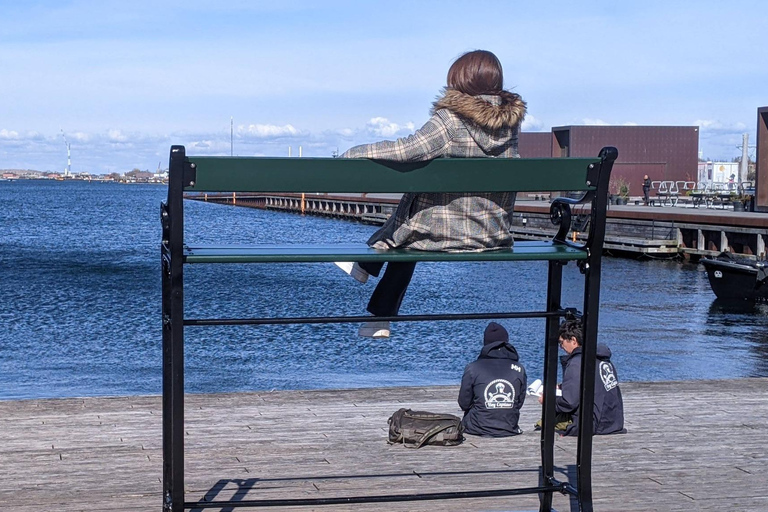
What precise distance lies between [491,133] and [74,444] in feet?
8.64

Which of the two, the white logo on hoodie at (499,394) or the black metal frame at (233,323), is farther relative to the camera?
the white logo on hoodie at (499,394)

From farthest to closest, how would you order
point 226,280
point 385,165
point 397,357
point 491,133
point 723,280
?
1. point 226,280
2. point 723,280
3. point 397,357
4. point 491,133
5. point 385,165

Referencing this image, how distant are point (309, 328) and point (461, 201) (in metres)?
16.9

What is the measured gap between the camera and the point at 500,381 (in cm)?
552

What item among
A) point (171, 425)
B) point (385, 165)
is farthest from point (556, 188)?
point (171, 425)

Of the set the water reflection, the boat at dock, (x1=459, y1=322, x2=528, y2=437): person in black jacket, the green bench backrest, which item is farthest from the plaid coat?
the boat at dock

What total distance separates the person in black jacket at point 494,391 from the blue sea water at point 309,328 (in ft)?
26.1

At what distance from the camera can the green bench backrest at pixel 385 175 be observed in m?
2.95

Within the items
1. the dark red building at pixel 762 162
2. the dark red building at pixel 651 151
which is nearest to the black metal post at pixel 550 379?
the dark red building at pixel 762 162

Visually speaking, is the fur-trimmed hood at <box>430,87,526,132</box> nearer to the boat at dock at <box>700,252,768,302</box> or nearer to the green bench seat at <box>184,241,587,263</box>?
the green bench seat at <box>184,241,587,263</box>

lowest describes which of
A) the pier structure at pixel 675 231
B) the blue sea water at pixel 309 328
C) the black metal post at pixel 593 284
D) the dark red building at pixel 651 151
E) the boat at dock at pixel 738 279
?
the blue sea water at pixel 309 328

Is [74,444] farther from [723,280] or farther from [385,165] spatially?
[723,280]

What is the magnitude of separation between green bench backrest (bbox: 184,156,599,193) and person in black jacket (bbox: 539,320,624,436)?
192cm

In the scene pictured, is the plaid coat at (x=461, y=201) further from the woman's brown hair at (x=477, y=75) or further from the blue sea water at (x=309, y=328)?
the blue sea water at (x=309, y=328)
